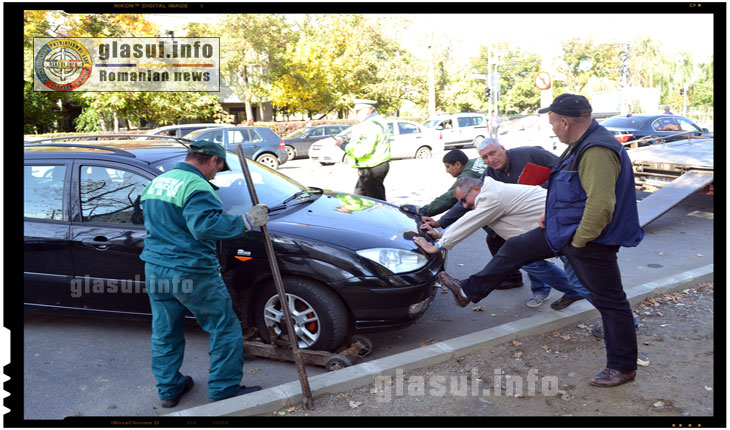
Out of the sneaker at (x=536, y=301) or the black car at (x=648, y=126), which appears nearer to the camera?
the sneaker at (x=536, y=301)

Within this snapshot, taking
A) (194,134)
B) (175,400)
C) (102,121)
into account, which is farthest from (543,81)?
(102,121)

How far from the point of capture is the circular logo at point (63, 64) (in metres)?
18.5

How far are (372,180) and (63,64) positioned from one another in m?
16.9

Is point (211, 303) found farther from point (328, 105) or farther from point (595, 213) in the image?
point (328, 105)

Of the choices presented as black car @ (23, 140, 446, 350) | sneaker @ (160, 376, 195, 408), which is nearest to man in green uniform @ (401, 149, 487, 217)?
black car @ (23, 140, 446, 350)

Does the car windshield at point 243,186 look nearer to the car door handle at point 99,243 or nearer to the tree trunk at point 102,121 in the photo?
the car door handle at point 99,243

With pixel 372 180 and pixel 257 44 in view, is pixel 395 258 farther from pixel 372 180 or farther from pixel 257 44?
pixel 257 44

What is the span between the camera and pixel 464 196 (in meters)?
4.57

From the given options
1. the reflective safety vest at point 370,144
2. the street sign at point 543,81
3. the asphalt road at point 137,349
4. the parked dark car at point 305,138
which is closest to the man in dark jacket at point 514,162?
the asphalt road at point 137,349

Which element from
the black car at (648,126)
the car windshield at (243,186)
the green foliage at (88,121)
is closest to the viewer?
the car windshield at (243,186)

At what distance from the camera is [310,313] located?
396 cm

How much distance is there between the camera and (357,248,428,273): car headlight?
13.0 feet

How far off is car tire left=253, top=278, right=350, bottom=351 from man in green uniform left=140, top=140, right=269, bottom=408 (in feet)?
1.57

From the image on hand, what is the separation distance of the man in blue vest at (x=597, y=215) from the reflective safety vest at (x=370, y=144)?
347cm
